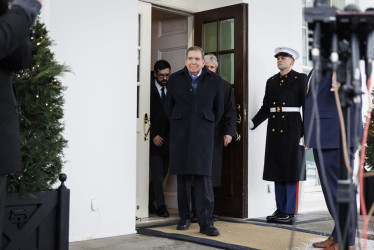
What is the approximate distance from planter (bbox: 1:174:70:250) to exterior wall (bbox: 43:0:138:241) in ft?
3.04

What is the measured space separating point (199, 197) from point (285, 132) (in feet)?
3.68

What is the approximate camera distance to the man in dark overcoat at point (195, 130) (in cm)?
394

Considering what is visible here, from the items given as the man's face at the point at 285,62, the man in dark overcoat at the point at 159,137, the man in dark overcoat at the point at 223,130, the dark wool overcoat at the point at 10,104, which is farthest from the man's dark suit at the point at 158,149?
the dark wool overcoat at the point at 10,104

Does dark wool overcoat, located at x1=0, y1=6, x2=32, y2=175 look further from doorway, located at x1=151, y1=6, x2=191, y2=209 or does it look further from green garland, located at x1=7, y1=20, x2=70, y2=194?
doorway, located at x1=151, y1=6, x2=191, y2=209

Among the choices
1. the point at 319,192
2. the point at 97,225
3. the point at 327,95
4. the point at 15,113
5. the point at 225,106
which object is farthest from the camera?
the point at 319,192

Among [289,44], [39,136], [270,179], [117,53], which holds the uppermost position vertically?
[289,44]

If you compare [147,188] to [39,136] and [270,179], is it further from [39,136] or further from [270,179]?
[39,136]

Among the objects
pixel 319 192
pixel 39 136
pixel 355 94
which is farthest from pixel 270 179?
pixel 355 94

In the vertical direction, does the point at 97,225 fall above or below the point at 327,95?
below

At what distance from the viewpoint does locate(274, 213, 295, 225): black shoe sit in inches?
181

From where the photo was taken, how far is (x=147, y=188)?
4629mm

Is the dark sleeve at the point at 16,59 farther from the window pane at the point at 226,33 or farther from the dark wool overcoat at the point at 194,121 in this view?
the window pane at the point at 226,33

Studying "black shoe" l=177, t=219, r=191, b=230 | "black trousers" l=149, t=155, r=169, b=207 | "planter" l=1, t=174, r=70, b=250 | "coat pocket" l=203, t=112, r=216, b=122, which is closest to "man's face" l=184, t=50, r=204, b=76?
"coat pocket" l=203, t=112, r=216, b=122

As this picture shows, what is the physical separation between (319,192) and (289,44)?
174 centimetres
